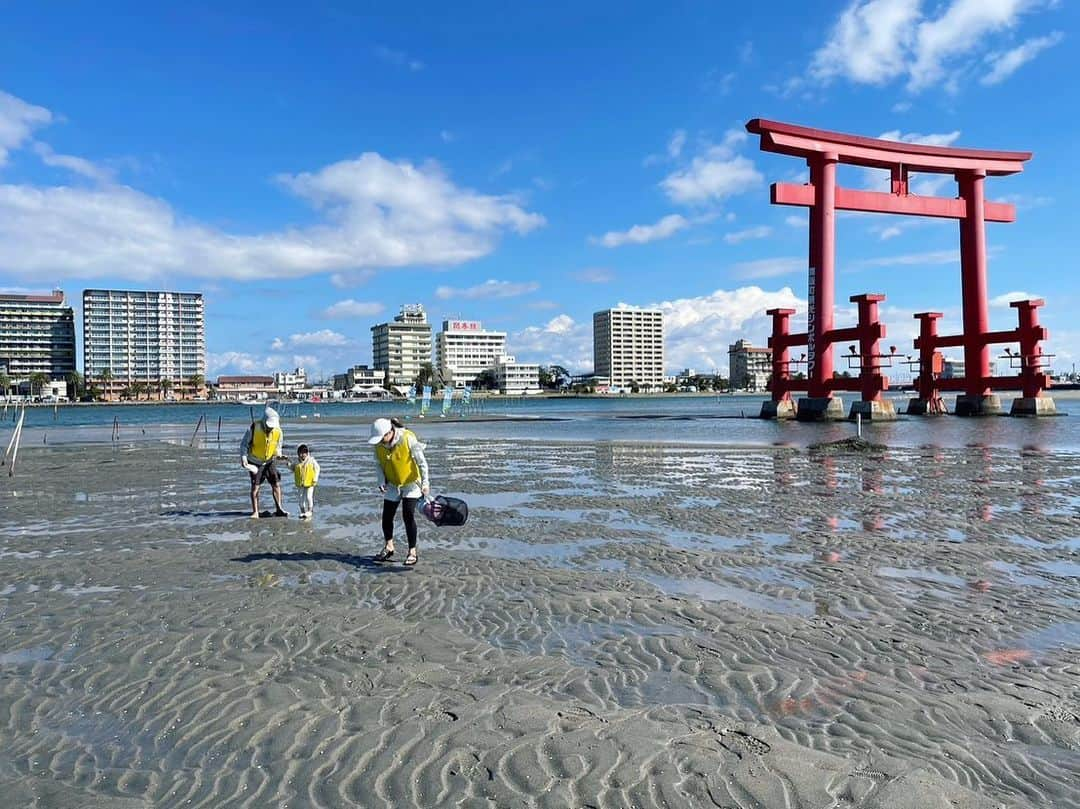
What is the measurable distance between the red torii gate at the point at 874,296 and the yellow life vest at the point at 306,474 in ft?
135

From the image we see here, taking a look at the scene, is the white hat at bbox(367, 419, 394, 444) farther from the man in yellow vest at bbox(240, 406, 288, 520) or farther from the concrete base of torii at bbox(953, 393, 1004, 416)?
the concrete base of torii at bbox(953, 393, 1004, 416)

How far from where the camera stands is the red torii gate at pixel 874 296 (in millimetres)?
48628

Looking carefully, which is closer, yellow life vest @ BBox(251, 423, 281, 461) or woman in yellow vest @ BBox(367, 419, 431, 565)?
woman in yellow vest @ BBox(367, 419, 431, 565)

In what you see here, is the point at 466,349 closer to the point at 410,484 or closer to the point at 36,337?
the point at 36,337

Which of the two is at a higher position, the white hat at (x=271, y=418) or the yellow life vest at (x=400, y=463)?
the white hat at (x=271, y=418)

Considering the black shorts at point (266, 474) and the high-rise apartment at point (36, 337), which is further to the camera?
the high-rise apartment at point (36, 337)

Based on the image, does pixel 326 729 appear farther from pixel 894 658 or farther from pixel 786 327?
pixel 786 327

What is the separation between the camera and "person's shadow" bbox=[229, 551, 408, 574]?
9.09m

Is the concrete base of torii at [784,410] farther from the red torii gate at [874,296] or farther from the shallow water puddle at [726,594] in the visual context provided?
the shallow water puddle at [726,594]

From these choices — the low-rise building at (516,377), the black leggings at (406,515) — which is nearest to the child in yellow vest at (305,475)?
the black leggings at (406,515)

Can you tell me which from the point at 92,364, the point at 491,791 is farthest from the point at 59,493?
the point at 92,364

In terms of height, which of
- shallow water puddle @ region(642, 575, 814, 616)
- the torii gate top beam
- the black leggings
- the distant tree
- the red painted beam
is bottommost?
shallow water puddle @ region(642, 575, 814, 616)

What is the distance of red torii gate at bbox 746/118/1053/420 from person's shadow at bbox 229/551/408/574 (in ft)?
142

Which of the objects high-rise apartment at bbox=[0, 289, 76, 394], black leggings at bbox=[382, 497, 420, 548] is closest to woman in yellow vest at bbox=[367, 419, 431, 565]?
black leggings at bbox=[382, 497, 420, 548]
